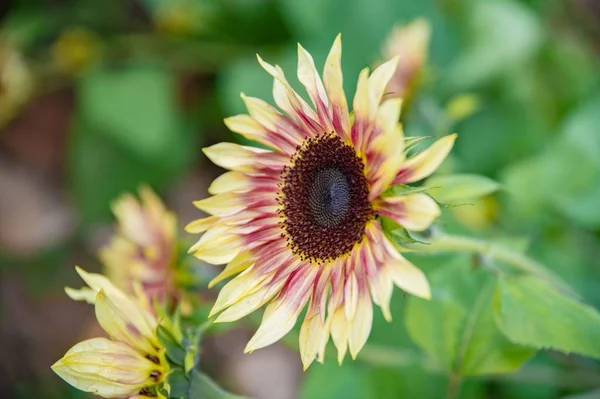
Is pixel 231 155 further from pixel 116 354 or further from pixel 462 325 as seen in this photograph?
pixel 462 325

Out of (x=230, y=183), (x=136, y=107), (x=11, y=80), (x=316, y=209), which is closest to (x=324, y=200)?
(x=316, y=209)

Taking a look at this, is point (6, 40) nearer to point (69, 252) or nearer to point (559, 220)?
point (69, 252)

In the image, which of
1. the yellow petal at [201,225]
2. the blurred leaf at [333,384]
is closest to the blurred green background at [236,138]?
the blurred leaf at [333,384]

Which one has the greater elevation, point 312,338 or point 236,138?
point 236,138

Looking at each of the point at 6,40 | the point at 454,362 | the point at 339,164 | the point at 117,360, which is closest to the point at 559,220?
the point at 454,362

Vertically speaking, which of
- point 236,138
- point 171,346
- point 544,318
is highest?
point 236,138

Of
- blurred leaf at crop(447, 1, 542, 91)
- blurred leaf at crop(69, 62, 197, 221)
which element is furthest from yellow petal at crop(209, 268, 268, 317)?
blurred leaf at crop(69, 62, 197, 221)

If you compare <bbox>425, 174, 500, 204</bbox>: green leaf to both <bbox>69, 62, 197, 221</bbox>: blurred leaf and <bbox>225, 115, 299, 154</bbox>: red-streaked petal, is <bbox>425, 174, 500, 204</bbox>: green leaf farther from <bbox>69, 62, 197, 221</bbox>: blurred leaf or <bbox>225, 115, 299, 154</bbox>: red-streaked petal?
<bbox>69, 62, 197, 221</bbox>: blurred leaf

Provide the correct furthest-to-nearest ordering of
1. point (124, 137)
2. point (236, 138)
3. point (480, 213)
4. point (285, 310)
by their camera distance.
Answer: point (124, 137), point (236, 138), point (480, 213), point (285, 310)
